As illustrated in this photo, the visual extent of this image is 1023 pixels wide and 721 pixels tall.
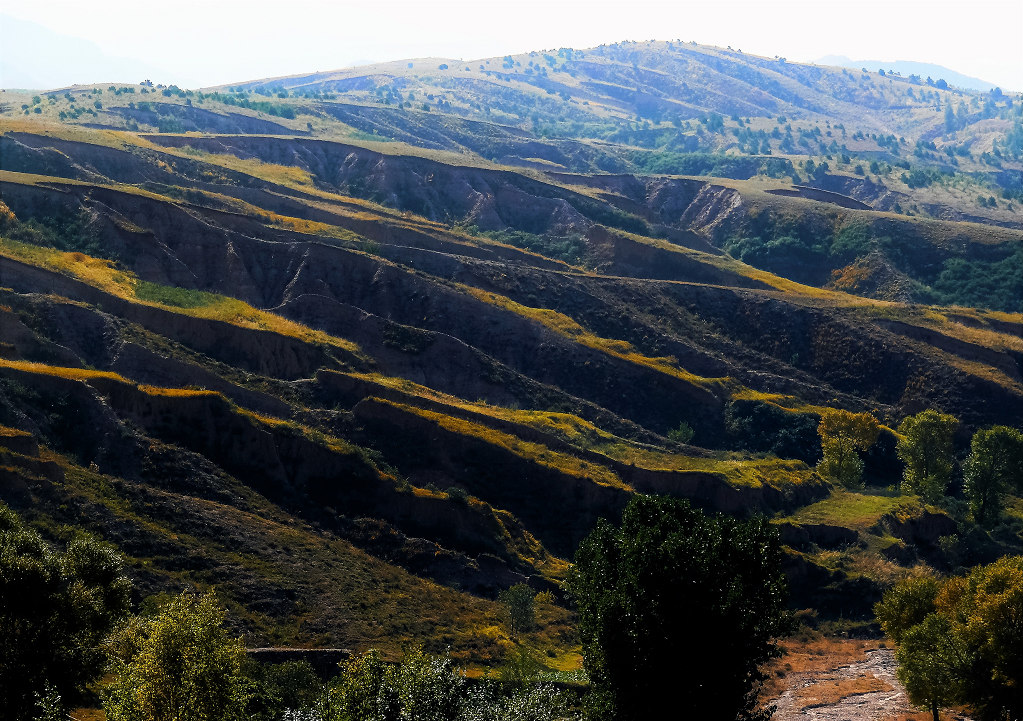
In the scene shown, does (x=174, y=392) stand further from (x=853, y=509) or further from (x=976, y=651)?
(x=853, y=509)

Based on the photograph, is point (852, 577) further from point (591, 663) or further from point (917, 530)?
point (591, 663)

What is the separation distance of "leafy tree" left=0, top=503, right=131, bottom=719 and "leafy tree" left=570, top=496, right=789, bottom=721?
16.7 metres

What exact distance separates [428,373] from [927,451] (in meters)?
36.9

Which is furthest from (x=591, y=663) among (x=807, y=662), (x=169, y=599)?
(x=807, y=662)

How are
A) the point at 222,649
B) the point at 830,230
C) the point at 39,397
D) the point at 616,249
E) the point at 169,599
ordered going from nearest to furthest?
the point at 222,649 → the point at 169,599 → the point at 39,397 → the point at 616,249 → the point at 830,230

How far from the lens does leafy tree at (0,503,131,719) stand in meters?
30.7

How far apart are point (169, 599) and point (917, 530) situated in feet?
159

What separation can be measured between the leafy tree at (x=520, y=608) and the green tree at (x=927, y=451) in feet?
114

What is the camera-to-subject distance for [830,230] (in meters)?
132

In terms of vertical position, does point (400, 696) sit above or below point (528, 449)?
above

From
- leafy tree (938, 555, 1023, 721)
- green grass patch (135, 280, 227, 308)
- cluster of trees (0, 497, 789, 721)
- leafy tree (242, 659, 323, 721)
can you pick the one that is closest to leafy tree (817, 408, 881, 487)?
leafy tree (938, 555, 1023, 721)

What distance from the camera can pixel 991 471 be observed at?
72.2m

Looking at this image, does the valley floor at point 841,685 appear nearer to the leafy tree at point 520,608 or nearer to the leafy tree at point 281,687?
the leafy tree at point 520,608

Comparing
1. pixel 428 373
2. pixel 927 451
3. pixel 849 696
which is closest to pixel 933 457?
pixel 927 451
